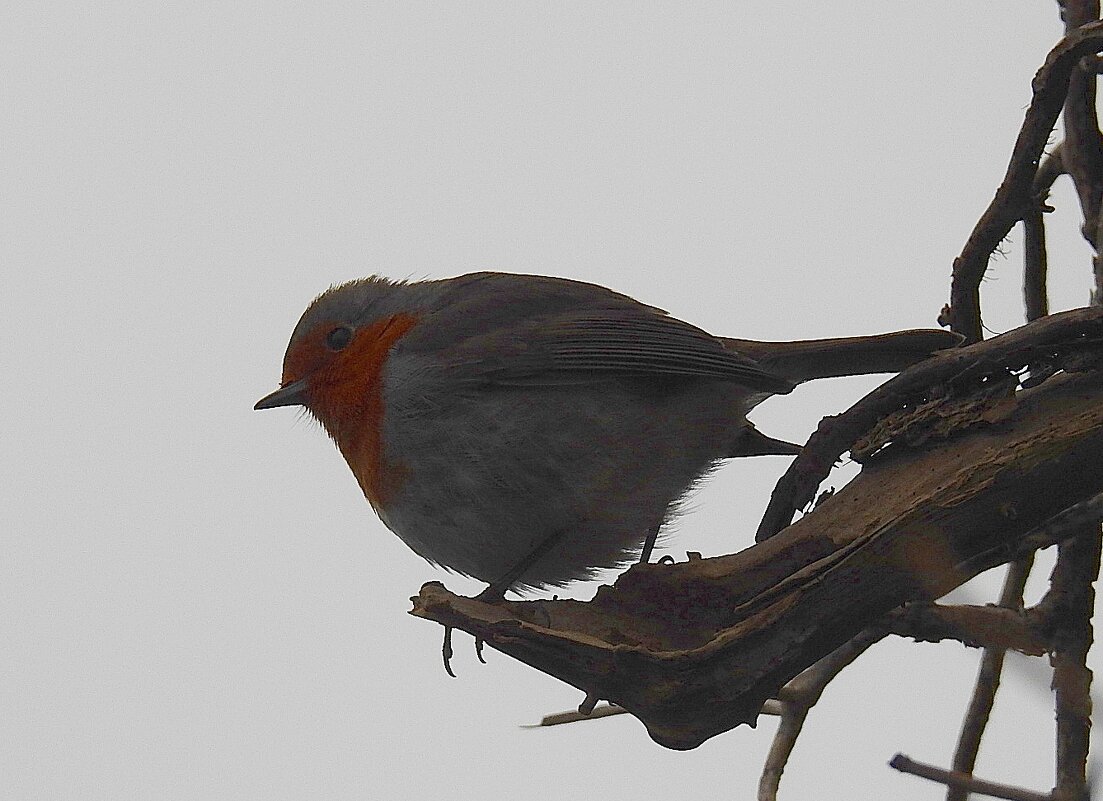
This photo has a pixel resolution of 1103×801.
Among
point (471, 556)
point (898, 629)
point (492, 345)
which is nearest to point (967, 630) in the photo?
point (898, 629)

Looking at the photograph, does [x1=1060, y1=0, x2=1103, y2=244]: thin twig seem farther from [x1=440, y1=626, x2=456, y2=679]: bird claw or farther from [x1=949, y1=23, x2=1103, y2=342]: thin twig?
[x1=440, y1=626, x2=456, y2=679]: bird claw

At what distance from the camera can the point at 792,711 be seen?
109 inches

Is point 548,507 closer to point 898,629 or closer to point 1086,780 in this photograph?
point 898,629

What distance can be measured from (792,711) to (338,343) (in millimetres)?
1744

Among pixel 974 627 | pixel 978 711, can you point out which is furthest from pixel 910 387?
pixel 978 711

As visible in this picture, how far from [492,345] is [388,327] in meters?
0.48

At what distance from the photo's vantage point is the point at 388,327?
355 cm

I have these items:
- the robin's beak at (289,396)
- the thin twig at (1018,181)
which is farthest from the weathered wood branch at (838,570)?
the robin's beak at (289,396)

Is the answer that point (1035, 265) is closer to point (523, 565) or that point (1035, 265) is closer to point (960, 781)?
point (960, 781)

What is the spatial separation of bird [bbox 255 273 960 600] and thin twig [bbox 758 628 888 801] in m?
0.61

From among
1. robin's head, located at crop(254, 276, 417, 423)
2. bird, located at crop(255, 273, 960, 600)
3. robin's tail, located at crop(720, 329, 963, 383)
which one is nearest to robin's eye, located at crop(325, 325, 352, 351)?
robin's head, located at crop(254, 276, 417, 423)

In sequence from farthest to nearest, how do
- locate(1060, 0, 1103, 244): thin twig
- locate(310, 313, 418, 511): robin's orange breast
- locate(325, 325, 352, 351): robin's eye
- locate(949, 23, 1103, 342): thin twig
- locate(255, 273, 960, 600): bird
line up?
locate(325, 325, 352, 351): robin's eye, locate(310, 313, 418, 511): robin's orange breast, locate(255, 273, 960, 600): bird, locate(1060, 0, 1103, 244): thin twig, locate(949, 23, 1103, 342): thin twig

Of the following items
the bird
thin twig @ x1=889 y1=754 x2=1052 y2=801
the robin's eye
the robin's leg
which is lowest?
thin twig @ x1=889 y1=754 x2=1052 y2=801

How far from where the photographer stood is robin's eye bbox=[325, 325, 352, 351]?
3.60 meters
